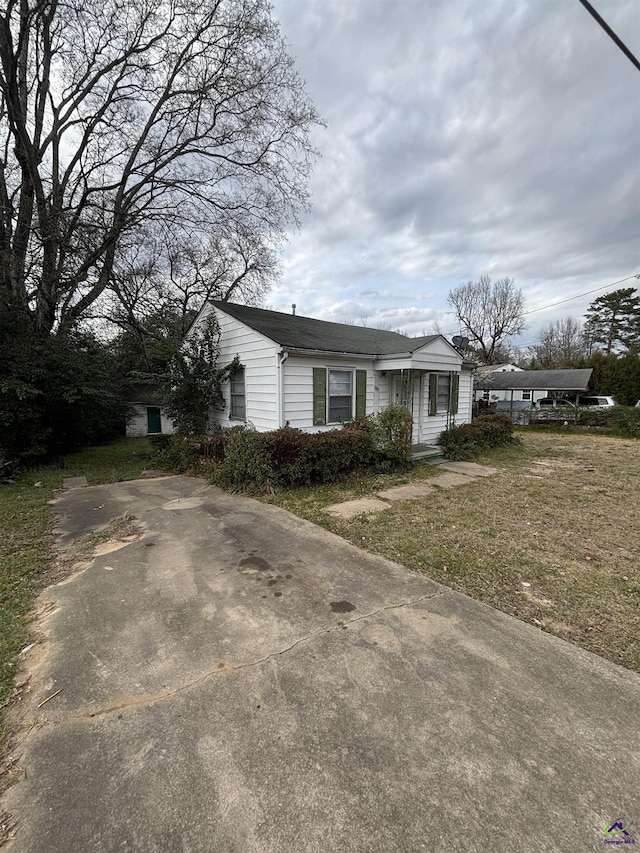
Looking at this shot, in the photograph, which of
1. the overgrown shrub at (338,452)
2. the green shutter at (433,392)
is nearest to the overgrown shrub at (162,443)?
the overgrown shrub at (338,452)

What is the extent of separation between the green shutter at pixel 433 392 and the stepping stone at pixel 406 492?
4.36 metres

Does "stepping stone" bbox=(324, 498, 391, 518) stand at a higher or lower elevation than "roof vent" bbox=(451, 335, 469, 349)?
lower

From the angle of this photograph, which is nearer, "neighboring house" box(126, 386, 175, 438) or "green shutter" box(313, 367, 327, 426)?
"green shutter" box(313, 367, 327, 426)

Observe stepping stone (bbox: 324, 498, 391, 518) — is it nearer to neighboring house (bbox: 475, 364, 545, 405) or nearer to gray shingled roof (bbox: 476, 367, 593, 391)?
neighboring house (bbox: 475, 364, 545, 405)

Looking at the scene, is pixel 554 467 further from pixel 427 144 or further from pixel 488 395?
pixel 488 395

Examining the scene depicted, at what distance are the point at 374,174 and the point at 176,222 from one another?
644 cm

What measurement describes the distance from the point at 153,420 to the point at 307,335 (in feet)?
44.8

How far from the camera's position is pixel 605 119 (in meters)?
7.35

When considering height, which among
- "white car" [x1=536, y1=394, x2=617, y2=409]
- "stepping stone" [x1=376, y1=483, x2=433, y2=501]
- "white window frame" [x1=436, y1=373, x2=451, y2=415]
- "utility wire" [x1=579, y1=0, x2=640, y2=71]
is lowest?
"stepping stone" [x1=376, y1=483, x2=433, y2=501]

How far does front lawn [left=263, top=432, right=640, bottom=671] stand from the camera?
3.04 meters

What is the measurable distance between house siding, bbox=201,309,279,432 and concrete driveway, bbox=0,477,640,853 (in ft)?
17.3

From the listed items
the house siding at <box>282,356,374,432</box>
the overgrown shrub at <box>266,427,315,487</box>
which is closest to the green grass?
the overgrown shrub at <box>266,427,315,487</box>

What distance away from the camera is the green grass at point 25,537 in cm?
270

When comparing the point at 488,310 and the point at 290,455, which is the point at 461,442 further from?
the point at 488,310
